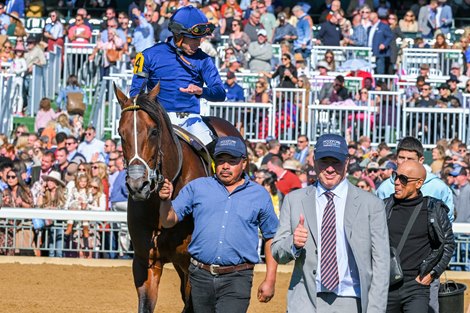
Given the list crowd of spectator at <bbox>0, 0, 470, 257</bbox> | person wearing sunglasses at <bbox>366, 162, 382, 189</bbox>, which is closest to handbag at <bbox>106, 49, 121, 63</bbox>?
crowd of spectator at <bbox>0, 0, 470, 257</bbox>

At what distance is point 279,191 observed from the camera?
52.3ft

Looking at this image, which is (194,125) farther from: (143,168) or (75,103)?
(75,103)

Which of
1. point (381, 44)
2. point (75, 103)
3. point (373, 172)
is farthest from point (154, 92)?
point (381, 44)

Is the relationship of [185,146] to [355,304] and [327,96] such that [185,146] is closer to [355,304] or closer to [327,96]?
[355,304]

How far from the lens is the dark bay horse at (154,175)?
855 centimetres

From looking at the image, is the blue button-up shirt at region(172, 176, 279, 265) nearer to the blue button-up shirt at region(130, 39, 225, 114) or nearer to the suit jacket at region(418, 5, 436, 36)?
the blue button-up shirt at region(130, 39, 225, 114)

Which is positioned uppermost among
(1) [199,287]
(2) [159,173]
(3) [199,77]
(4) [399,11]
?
(4) [399,11]

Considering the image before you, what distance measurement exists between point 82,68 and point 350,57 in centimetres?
530

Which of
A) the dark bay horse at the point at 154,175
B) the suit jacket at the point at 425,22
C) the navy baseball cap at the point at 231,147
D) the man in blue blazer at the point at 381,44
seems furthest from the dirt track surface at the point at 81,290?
the suit jacket at the point at 425,22

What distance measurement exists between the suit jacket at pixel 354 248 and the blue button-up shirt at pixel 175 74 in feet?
10.2

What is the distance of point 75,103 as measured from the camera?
21312 mm

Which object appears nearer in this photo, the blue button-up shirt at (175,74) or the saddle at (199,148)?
the saddle at (199,148)

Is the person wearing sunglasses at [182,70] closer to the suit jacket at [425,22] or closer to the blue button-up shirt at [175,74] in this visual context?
the blue button-up shirt at [175,74]

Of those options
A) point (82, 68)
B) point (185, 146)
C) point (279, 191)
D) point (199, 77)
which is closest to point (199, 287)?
point (185, 146)
